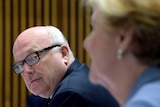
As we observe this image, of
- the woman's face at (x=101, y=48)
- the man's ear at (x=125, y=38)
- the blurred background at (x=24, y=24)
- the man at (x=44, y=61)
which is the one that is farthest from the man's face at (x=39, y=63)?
the blurred background at (x=24, y=24)

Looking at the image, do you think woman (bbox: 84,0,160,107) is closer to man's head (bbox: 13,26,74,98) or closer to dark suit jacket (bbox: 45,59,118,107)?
dark suit jacket (bbox: 45,59,118,107)

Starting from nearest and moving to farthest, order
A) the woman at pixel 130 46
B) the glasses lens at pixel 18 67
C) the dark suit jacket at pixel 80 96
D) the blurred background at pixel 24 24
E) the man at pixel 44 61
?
the woman at pixel 130 46, the dark suit jacket at pixel 80 96, the man at pixel 44 61, the glasses lens at pixel 18 67, the blurred background at pixel 24 24

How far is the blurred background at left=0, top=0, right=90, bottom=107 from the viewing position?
459cm

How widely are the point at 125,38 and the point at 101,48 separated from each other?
0.10 m

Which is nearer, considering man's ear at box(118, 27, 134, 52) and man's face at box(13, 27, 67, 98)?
man's ear at box(118, 27, 134, 52)

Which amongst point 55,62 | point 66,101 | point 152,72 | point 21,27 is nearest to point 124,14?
point 152,72

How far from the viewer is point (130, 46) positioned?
96cm

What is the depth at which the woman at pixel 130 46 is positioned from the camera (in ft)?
3.03

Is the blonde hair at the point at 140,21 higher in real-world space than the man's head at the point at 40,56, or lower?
higher

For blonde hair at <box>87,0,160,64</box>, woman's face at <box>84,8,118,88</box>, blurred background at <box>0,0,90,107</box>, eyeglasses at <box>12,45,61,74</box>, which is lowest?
blurred background at <box>0,0,90,107</box>

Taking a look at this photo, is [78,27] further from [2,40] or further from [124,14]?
[124,14]

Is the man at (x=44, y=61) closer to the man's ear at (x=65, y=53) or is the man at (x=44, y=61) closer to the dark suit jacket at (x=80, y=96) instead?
the man's ear at (x=65, y=53)

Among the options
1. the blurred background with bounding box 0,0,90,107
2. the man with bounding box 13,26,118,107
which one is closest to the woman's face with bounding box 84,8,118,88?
the man with bounding box 13,26,118,107

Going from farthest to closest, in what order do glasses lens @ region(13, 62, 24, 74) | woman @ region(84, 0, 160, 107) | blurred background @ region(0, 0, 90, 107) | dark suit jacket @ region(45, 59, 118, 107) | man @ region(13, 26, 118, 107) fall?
1. blurred background @ region(0, 0, 90, 107)
2. glasses lens @ region(13, 62, 24, 74)
3. man @ region(13, 26, 118, 107)
4. dark suit jacket @ region(45, 59, 118, 107)
5. woman @ region(84, 0, 160, 107)
